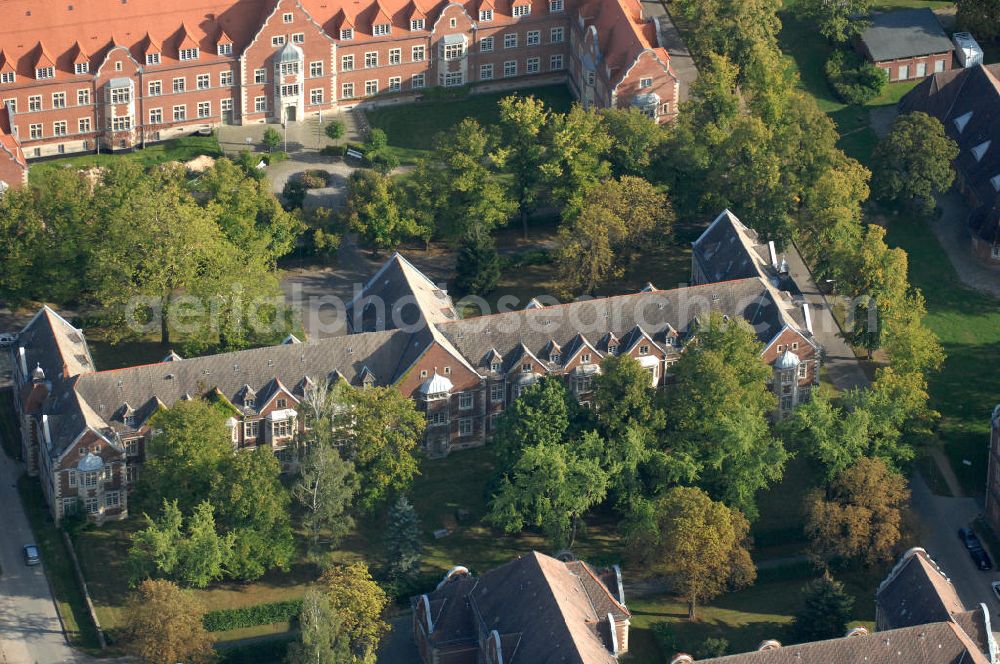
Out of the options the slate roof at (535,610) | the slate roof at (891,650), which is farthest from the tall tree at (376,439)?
the slate roof at (891,650)

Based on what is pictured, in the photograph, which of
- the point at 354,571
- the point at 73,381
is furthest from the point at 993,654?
the point at 73,381

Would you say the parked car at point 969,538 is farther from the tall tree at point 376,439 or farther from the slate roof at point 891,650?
the tall tree at point 376,439

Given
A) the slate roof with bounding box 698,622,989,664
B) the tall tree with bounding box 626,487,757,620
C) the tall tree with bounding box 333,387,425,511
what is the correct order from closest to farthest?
1. the slate roof with bounding box 698,622,989,664
2. the tall tree with bounding box 626,487,757,620
3. the tall tree with bounding box 333,387,425,511

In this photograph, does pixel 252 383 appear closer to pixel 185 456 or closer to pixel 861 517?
pixel 185 456

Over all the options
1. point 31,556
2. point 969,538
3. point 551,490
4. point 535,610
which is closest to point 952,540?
point 969,538

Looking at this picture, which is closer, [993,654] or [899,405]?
[993,654]

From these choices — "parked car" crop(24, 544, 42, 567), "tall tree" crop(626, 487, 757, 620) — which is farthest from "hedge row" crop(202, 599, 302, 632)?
"tall tree" crop(626, 487, 757, 620)

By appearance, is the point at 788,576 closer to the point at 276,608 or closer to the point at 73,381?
the point at 276,608

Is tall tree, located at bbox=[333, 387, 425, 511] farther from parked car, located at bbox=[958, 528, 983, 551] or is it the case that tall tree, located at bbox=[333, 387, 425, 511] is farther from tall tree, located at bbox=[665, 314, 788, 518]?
parked car, located at bbox=[958, 528, 983, 551]
